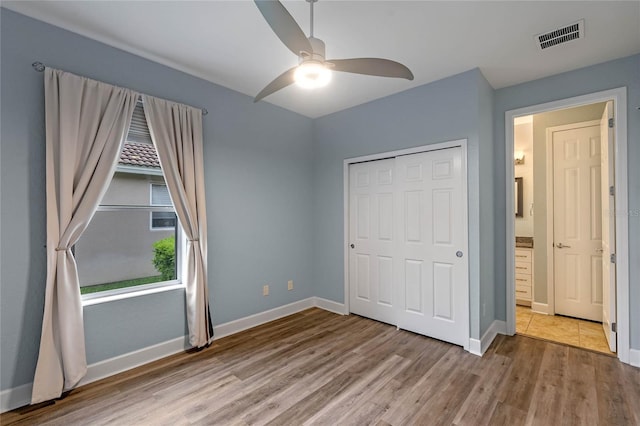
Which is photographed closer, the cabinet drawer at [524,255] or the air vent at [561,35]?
the air vent at [561,35]

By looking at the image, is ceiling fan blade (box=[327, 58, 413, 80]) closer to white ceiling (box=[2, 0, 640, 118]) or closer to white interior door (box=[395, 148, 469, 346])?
white ceiling (box=[2, 0, 640, 118])

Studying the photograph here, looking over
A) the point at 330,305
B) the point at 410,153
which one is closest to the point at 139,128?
the point at 410,153

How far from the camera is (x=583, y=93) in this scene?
2855 mm

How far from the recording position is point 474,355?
2.82 m

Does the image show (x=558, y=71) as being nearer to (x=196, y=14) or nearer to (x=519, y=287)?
(x=519, y=287)

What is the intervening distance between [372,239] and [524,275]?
2.39 m

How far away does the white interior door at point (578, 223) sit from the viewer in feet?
11.8

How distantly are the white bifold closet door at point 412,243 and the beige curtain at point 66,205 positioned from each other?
2837 mm

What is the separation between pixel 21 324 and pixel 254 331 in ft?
6.57

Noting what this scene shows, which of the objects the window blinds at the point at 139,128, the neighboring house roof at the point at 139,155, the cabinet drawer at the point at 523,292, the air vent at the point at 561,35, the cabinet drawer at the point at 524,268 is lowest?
the cabinet drawer at the point at 523,292

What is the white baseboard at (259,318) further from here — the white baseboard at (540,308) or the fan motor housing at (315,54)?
the white baseboard at (540,308)

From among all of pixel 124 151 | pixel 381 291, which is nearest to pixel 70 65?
pixel 124 151

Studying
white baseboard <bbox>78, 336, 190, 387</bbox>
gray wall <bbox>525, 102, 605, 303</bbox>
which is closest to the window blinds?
white baseboard <bbox>78, 336, 190, 387</bbox>

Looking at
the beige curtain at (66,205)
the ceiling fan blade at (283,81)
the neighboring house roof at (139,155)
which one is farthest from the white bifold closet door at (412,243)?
the beige curtain at (66,205)
